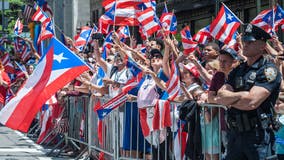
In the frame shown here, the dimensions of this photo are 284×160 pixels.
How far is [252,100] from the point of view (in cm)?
591

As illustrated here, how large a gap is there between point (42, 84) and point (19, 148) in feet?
16.1

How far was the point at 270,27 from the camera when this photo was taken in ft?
40.0

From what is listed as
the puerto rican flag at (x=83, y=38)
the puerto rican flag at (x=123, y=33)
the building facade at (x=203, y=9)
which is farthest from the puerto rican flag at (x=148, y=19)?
the building facade at (x=203, y=9)

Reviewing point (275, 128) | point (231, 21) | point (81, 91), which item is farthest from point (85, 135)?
point (275, 128)

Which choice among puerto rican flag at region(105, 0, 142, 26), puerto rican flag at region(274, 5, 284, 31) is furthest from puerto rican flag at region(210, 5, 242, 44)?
puerto rican flag at region(105, 0, 142, 26)

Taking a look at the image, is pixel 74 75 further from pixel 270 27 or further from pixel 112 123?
pixel 270 27

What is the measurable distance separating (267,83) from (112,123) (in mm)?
4621

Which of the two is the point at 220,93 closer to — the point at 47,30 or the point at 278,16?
the point at 278,16

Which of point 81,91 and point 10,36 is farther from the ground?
point 10,36

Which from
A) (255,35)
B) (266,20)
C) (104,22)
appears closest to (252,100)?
(255,35)

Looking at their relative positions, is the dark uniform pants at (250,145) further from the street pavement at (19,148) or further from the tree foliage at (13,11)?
the tree foliage at (13,11)

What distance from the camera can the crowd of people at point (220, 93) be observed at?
19.9ft

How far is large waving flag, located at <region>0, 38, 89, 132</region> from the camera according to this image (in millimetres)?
9359

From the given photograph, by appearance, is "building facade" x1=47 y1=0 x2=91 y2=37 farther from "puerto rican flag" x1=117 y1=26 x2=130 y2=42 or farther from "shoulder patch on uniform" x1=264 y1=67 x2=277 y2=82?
"shoulder patch on uniform" x1=264 y1=67 x2=277 y2=82
